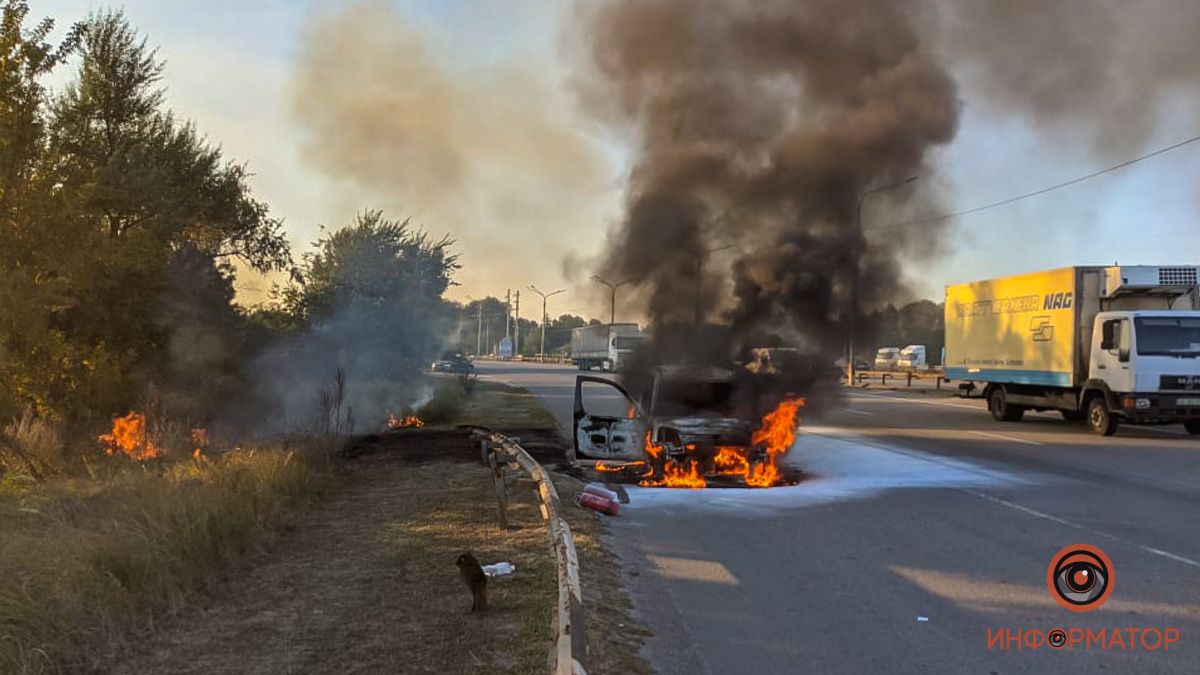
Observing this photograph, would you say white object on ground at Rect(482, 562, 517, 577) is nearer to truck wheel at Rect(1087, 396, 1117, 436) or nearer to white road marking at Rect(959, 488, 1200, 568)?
white road marking at Rect(959, 488, 1200, 568)

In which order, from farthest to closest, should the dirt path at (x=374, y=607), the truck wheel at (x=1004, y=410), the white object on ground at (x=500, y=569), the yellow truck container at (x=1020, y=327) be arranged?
→ the truck wheel at (x=1004, y=410) < the yellow truck container at (x=1020, y=327) < the white object on ground at (x=500, y=569) < the dirt path at (x=374, y=607)

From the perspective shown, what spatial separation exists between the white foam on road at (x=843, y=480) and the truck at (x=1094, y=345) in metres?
5.39

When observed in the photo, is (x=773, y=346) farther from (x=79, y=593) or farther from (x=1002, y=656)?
(x=79, y=593)

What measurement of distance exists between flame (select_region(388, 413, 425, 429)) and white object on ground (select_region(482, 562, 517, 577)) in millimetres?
10969

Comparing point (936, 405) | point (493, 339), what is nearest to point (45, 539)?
point (936, 405)

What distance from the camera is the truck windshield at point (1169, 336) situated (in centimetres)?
1460

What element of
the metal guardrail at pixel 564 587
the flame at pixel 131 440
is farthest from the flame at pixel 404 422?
the metal guardrail at pixel 564 587

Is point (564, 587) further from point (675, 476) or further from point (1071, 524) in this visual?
point (675, 476)

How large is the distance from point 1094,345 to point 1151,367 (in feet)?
4.16

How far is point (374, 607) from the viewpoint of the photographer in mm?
4590

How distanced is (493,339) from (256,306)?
130 meters

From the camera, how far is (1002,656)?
406 cm

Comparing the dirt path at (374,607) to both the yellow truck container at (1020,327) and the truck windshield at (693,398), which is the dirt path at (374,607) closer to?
the truck windshield at (693,398)

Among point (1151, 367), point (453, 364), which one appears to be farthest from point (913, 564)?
point (453, 364)
